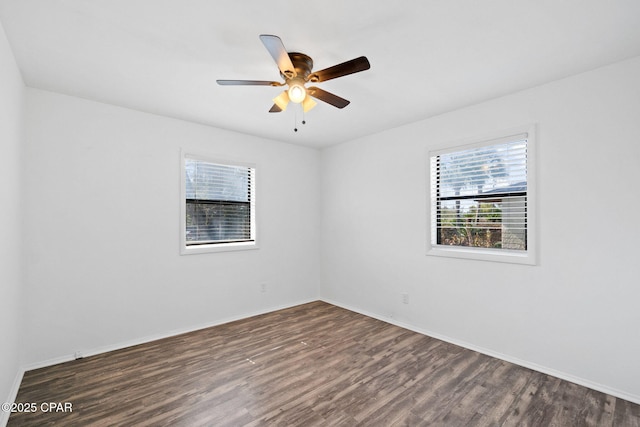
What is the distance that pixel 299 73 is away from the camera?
213 cm

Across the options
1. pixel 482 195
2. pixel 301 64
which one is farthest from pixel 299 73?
pixel 482 195

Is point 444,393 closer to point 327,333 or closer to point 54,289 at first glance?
point 327,333

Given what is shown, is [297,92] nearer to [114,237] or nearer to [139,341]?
[114,237]

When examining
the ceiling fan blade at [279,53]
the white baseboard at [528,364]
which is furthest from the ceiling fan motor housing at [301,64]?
the white baseboard at [528,364]

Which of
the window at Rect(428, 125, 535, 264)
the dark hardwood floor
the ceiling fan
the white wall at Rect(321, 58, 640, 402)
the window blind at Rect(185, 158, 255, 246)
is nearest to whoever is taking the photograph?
the ceiling fan

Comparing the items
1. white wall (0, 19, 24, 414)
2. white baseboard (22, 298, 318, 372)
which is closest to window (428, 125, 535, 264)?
white baseboard (22, 298, 318, 372)

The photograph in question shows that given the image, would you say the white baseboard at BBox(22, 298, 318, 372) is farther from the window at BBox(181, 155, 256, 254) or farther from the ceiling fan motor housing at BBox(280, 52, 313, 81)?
the ceiling fan motor housing at BBox(280, 52, 313, 81)

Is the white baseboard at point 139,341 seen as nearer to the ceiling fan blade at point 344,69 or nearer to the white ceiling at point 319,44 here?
the white ceiling at point 319,44

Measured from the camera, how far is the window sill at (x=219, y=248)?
362 centimetres

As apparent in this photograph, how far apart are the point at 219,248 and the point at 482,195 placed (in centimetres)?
320

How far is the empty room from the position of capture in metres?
1.94

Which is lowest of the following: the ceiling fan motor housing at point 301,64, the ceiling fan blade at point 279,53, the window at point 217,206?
the window at point 217,206

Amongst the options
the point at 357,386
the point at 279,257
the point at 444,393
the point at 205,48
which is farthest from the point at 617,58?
the point at 279,257

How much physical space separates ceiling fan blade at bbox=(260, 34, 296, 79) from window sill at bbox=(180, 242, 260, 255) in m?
2.50
